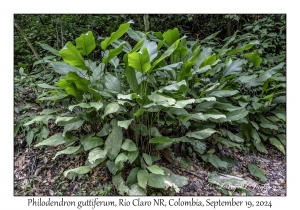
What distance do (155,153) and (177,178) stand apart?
338 millimetres

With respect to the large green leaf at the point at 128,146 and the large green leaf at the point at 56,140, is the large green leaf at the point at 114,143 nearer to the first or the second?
the large green leaf at the point at 128,146

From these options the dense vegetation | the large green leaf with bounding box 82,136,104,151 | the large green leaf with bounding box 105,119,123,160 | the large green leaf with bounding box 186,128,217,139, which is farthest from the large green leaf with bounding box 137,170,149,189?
the large green leaf with bounding box 186,128,217,139

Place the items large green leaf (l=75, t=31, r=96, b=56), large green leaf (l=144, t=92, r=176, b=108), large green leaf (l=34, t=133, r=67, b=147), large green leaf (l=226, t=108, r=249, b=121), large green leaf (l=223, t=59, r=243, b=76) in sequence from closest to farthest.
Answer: large green leaf (l=144, t=92, r=176, b=108) → large green leaf (l=75, t=31, r=96, b=56) → large green leaf (l=34, t=133, r=67, b=147) → large green leaf (l=226, t=108, r=249, b=121) → large green leaf (l=223, t=59, r=243, b=76)

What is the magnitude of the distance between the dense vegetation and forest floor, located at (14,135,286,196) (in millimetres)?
83

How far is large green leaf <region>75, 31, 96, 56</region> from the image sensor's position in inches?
79.3

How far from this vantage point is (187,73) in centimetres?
233

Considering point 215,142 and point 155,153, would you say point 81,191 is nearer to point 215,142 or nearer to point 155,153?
point 155,153

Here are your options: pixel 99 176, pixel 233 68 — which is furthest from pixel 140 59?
pixel 233 68

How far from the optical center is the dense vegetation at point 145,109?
6.72 ft

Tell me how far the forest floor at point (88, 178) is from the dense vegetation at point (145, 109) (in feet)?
0.27

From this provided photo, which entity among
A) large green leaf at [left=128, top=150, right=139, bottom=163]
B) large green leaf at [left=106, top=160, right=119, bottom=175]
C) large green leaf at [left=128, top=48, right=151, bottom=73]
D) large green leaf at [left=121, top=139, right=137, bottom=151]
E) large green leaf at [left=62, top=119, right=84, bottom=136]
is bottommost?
large green leaf at [left=106, top=160, right=119, bottom=175]

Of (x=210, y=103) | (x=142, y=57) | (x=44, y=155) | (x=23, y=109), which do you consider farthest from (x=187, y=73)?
(x=23, y=109)

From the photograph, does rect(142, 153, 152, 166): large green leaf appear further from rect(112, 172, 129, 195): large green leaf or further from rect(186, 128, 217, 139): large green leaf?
rect(186, 128, 217, 139): large green leaf

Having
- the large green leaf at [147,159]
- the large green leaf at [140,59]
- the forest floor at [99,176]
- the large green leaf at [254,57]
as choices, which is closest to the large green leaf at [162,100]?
the large green leaf at [140,59]
